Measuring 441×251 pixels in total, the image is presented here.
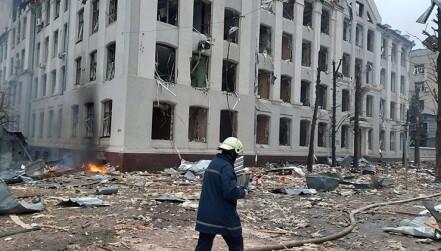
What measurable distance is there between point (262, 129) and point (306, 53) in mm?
7615

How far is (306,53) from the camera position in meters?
29.6

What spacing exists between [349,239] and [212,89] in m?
15.3

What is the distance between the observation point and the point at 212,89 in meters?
21.8

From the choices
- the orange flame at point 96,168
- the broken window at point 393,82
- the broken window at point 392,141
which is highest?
the broken window at point 393,82

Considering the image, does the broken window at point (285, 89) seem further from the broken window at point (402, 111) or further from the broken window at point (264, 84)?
the broken window at point (402, 111)

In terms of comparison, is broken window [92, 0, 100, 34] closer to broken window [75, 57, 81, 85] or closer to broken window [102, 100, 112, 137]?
broken window [75, 57, 81, 85]

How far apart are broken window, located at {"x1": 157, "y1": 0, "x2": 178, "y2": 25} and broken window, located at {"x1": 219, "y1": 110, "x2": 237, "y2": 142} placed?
5931 mm

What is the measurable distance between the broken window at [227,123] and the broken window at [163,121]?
364 cm

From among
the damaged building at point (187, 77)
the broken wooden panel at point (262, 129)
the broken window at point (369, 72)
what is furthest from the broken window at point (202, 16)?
the broken window at point (369, 72)

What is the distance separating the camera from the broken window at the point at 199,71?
21.6m

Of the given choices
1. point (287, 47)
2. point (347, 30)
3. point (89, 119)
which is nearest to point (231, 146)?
point (89, 119)

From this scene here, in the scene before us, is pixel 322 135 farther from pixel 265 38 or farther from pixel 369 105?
pixel 265 38

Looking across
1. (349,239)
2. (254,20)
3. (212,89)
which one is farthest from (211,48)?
(349,239)

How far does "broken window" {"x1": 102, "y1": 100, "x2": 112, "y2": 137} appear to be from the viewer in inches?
806
